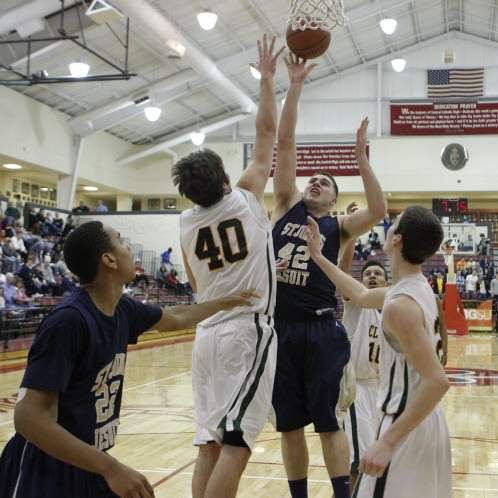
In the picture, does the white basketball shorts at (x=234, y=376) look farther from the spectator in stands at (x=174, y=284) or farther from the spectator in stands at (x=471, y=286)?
the spectator in stands at (x=471, y=286)

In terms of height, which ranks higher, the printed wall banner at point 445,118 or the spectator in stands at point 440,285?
the printed wall banner at point 445,118

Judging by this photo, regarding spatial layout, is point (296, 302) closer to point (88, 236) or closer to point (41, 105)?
point (88, 236)

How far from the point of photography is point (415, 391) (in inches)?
94.7

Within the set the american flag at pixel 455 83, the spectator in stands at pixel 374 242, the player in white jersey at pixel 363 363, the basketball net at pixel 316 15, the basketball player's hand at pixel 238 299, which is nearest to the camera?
the basketball player's hand at pixel 238 299

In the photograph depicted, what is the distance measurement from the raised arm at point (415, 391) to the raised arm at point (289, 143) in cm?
169

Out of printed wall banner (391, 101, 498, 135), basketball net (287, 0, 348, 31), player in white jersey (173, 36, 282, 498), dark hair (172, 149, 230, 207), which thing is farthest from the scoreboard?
dark hair (172, 149, 230, 207)

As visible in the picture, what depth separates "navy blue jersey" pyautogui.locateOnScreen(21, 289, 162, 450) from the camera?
2.12 m

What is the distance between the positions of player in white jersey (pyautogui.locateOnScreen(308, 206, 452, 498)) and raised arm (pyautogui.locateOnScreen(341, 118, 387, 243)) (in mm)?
1012

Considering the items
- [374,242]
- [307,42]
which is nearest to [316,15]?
[307,42]

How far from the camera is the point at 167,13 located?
19.0 metres

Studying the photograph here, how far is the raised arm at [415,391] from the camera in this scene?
2.34 meters

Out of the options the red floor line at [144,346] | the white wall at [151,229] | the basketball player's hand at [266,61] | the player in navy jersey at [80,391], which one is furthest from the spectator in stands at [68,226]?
the player in navy jersey at [80,391]

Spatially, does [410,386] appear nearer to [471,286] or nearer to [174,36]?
[174,36]

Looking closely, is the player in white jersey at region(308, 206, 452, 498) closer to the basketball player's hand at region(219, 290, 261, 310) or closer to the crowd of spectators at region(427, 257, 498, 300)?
the basketball player's hand at region(219, 290, 261, 310)
